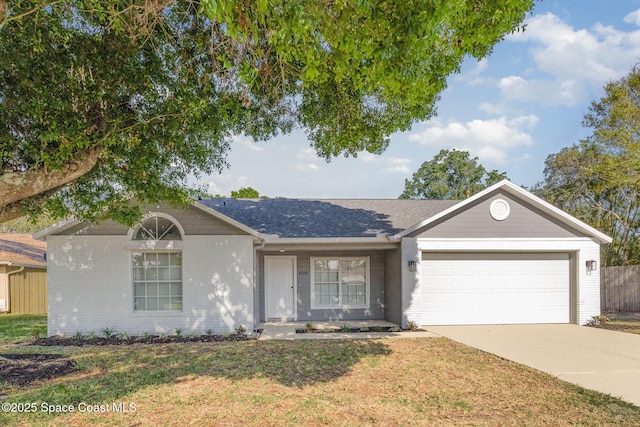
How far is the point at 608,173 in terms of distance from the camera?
1311 centimetres

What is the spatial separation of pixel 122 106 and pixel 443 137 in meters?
19.0

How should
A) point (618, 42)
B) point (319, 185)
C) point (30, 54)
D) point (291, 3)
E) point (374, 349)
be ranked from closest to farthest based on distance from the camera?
point (291, 3)
point (30, 54)
point (374, 349)
point (618, 42)
point (319, 185)

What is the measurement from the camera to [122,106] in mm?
6992

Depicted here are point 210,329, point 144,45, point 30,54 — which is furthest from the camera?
point 210,329

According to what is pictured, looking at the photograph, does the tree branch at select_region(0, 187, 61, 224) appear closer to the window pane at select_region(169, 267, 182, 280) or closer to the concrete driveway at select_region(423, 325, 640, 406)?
the window pane at select_region(169, 267, 182, 280)

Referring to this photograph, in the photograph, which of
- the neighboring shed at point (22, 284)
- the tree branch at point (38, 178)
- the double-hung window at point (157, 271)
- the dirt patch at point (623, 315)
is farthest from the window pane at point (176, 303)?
the dirt patch at point (623, 315)

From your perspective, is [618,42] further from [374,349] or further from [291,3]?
[291,3]

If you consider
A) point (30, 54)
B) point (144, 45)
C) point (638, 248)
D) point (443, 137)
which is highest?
point (443, 137)

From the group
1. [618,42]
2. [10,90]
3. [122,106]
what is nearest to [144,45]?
[122,106]

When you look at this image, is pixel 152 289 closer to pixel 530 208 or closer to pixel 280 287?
pixel 280 287

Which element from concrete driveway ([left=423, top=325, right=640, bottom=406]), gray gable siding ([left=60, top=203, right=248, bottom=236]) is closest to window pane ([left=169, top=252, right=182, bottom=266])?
gray gable siding ([left=60, top=203, right=248, bottom=236])

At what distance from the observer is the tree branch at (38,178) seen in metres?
6.35

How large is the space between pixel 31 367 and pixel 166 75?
19.1 ft

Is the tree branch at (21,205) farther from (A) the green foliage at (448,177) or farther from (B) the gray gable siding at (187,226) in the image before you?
(A) the green foliage at (448,177)
